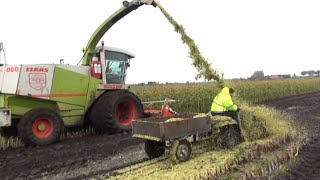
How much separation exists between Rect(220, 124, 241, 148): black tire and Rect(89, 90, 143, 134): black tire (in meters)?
3.89

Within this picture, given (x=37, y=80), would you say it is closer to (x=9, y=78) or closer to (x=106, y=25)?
(x=9, y=78)

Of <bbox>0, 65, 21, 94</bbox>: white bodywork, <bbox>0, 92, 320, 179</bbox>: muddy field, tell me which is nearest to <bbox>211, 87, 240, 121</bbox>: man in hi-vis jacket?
<bbox>0, 92, 320, 179</bbox>: muddy field

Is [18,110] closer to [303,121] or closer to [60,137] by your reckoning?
[60,137]

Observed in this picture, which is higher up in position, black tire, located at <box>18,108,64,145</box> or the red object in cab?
the red object in cab

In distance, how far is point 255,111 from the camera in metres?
10.4

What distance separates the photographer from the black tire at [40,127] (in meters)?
10.4

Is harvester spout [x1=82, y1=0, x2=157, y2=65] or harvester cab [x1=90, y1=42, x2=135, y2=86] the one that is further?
harvester cab [x1=90, y1=42, x2=135, y2=86]

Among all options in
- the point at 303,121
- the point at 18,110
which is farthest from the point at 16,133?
the point at 303,121

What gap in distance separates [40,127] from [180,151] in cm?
443

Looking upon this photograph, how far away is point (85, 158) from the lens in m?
9.03

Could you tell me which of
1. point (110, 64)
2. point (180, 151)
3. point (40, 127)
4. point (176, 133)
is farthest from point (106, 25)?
point (180, 151)

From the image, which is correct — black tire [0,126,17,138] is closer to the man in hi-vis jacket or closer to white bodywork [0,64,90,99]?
white bodywork [0,64,90,99]

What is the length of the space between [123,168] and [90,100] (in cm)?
480

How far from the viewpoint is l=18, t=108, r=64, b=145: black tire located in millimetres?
10398
